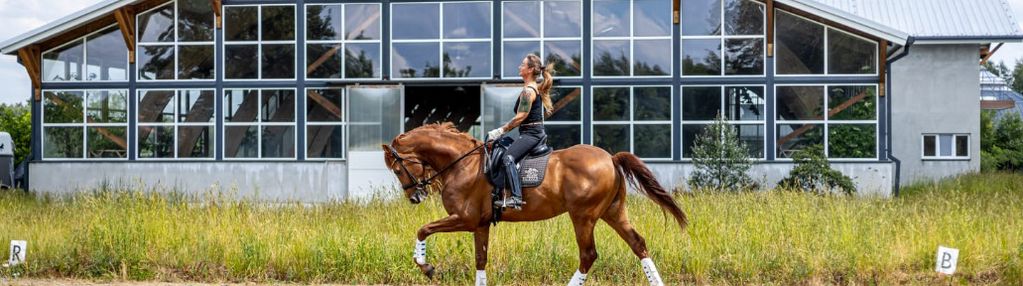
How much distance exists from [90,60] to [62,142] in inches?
81.4

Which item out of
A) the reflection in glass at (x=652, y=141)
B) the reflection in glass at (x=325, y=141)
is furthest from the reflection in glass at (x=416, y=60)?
the reflection in glass at (x=652, y=141)

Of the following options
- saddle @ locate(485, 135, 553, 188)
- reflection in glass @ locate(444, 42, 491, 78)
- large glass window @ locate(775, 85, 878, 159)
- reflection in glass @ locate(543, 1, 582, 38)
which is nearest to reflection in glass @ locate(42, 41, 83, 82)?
reflection in glass @ locate(444, 42, 491, 78)

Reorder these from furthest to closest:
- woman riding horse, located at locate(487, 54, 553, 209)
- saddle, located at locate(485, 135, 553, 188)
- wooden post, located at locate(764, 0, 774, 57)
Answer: wooden post, located at locate(764, 0, 774, 57) < saddle, located at locate(485, 135, 553, 188) < woman riding horse, located at locate(487, 54, 553, 209)

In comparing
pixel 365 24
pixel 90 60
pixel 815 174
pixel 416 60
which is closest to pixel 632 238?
pixel 815 174

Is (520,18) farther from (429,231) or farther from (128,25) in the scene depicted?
(429,231)

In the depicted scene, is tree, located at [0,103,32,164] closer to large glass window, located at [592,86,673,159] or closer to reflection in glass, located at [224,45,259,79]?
reflection in glass, located at [224,45,259,79]

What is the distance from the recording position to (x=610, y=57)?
2366 centimetres

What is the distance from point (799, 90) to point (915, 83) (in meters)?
6.53

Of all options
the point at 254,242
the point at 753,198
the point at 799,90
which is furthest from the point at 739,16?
the point at 254,242

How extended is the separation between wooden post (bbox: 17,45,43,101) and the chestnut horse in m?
18.3

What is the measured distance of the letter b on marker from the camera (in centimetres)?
904

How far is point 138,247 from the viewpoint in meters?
10.8

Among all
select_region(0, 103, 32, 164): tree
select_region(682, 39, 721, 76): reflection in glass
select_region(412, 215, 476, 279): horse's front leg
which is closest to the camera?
select_region(412, 215, 476, 279): horse's front leg

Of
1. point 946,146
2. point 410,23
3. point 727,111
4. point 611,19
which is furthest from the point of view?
point 946,146
